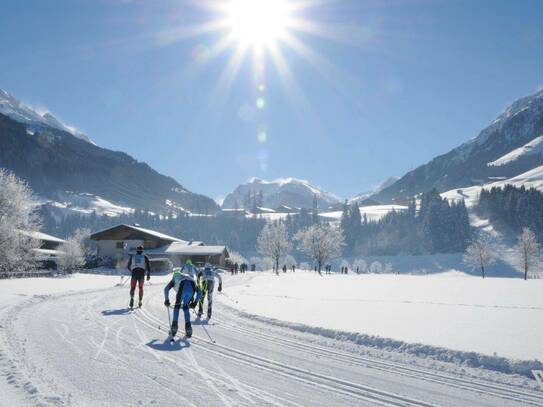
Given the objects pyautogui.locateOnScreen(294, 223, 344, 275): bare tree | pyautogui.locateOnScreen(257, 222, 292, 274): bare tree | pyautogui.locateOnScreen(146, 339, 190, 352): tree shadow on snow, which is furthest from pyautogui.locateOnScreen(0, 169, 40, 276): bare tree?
pyautogui.locateOnScreen(294, 223, 344, 275): bare tree

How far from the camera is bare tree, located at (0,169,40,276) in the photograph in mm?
36656

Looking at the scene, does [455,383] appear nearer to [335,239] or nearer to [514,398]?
[514,398]

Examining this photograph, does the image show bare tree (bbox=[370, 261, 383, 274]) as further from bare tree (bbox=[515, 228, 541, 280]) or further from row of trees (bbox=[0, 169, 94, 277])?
row of trees (bbox=[0, 169, 94, 277])

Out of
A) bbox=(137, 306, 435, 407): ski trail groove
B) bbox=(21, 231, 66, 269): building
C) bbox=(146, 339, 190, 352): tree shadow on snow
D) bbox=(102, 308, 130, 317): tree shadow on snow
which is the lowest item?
bbox=(137, 306, 435, 407): ski trail groove

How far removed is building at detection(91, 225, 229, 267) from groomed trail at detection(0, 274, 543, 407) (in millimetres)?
57079

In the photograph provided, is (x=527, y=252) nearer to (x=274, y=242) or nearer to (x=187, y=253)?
(x=274, y=242)

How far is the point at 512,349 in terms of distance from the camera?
8219 mm

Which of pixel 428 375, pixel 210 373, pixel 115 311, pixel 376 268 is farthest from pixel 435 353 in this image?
pixel 376 268

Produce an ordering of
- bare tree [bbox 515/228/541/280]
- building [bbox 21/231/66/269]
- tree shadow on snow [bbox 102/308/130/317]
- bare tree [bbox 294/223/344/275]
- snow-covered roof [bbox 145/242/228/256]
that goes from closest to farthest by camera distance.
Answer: tree shadow on snow [bbox 102/308/130/317]
building [bbox 21/231/66/269]
bare tree [bbox 515/228/541/280]
snow-covered roof [bbox 145/242/228/256]
bare tree [bbox 294/223/344/275]

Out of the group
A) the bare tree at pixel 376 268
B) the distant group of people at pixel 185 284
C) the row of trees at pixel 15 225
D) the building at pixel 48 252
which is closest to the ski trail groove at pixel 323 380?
the distant group of people at pixel 185 284

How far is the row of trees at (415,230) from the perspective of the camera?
141625 millimetres

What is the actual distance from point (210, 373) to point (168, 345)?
2334 mm

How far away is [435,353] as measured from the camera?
26.8 ft

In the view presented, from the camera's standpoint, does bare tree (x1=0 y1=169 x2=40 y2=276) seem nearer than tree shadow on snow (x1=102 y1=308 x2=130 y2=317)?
No
